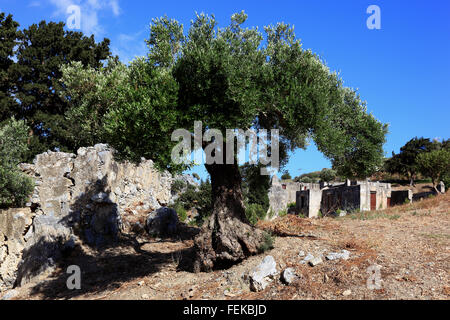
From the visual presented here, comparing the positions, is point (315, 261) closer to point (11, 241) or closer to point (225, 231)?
point (225, 231)

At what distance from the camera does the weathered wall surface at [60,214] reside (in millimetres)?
15781

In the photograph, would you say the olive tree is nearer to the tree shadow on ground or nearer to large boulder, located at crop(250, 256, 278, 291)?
large boulder, located at crop(250, 256, 278, 291)

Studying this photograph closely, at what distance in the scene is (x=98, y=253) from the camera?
1628 cm

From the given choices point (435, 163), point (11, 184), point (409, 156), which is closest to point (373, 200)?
point (435, 163)

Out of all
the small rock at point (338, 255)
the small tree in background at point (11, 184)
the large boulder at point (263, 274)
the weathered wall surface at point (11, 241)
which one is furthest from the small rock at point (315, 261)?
the small tree in background at point (11, 184)

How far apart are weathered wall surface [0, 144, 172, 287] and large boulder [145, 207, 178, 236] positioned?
6.08 feet

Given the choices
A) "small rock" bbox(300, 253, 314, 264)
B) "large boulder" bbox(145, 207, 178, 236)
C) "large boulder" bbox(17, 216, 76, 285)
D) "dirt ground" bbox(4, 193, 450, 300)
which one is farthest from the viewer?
"large boulder" bbox(145, 207, 178, 236)

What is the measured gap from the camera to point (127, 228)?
19828mm

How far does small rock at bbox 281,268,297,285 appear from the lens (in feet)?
30.1

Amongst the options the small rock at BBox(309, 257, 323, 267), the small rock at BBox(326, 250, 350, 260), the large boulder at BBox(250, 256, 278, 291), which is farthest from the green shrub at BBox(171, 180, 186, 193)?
the small rock at BBox(309, 257, 323, 267)

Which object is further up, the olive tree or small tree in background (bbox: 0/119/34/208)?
the olive tree

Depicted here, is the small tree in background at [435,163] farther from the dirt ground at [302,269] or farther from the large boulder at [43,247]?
the large boulder at [43,247]
